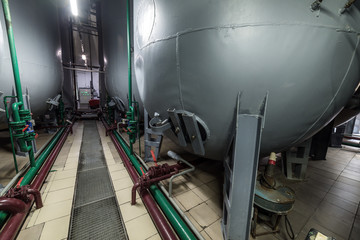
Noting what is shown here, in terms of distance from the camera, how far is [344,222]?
154 cm

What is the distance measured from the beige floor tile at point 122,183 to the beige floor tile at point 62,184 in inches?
23.9

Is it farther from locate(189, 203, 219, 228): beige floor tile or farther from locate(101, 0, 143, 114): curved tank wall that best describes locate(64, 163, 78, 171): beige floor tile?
locate(189, 203, 219, 228): beige floor tile

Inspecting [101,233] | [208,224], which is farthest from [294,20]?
[101,233]

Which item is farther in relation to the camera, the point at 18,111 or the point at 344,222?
the point at 18,111

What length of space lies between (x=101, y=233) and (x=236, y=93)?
1.78 metres

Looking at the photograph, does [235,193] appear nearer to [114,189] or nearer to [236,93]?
[236,93]

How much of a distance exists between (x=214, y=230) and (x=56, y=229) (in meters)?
1.55

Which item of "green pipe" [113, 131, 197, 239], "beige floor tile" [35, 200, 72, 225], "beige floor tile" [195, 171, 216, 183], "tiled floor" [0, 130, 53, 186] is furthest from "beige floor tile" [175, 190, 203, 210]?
"tiled floor" [0, 130, 53, 186]

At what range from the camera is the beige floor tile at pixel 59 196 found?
1.72 meters

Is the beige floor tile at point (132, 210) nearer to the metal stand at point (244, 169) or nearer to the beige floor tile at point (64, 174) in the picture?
the metal stand at point (244, 169)

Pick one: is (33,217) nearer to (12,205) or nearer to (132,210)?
(12,205)

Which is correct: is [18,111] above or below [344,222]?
above

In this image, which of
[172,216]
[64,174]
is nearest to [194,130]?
[172,216]

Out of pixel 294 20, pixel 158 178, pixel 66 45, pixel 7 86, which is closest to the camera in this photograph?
pixel 294 20
